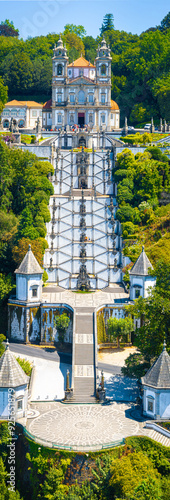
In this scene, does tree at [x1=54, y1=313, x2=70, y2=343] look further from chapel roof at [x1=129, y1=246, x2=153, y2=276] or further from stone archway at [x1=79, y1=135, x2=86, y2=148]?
stone archway at [x1=79, y1=135, x2=86, y2=148]

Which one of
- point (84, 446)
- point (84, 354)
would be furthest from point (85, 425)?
point (84, 354)

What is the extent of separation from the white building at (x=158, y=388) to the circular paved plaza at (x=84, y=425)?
1.26m

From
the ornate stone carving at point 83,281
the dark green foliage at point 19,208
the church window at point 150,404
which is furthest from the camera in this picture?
the ornate stone carving at point 83,281

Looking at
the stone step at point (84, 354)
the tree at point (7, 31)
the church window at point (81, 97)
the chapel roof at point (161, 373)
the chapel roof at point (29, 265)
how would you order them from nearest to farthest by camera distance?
the chapel roof at point (161, 373)
the stone step at point (84, 354)
the chapel roof at point (29, 265)
the church window at point (81, 97)
the tree at point (7, 31)

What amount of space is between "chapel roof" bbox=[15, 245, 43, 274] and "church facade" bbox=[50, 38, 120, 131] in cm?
4090

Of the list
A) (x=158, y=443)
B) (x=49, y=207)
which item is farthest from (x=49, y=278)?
(x=158, y=443)

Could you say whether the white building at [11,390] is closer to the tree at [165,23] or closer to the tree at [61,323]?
the tree at [61,323]

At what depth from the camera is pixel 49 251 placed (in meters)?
67.6

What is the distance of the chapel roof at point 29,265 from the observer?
188 ft

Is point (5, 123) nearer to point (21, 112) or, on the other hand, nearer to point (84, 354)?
point (21, 112)

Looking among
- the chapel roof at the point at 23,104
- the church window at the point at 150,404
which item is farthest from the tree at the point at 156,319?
the chapel roof at the point at 23,104

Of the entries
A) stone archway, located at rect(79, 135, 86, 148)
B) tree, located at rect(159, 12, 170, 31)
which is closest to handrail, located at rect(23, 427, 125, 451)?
stone archway, located at rect(79, 135, 86, 148)

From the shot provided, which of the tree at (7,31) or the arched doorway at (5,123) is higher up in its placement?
the tree at (7,31)

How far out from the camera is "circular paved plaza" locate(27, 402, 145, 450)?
3978 centimetres
